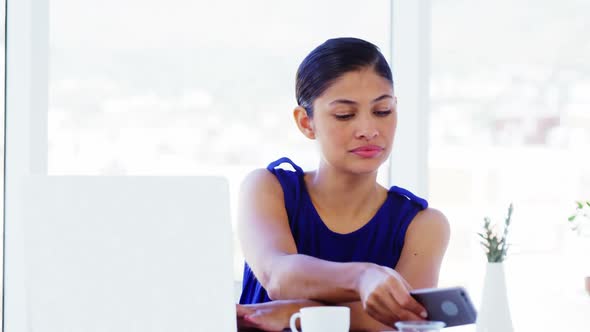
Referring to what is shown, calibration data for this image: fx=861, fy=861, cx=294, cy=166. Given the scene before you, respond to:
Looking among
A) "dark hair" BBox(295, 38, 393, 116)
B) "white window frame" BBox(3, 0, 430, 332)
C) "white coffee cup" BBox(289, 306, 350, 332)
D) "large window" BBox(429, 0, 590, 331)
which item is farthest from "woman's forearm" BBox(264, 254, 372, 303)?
"large window" BBox(429, 0, 590, 331)

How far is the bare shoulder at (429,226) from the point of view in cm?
235

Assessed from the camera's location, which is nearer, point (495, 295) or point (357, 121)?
point (495, 295)

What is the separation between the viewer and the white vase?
1.49 m

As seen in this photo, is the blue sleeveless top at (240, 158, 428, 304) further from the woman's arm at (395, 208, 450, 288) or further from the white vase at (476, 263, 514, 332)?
the white vase at (476, 263, 514, 332)

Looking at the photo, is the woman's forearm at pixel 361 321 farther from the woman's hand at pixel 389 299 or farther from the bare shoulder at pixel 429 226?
Answer: the bare shoulder at pixel 429 226

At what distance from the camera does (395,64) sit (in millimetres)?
3365

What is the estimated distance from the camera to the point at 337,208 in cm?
240

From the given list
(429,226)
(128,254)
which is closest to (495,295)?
(128,254)

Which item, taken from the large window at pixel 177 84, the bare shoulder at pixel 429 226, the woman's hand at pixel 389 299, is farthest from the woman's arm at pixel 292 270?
the large window at pixel 177 84

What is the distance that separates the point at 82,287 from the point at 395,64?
2.21 m

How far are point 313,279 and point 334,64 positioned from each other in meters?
0.59

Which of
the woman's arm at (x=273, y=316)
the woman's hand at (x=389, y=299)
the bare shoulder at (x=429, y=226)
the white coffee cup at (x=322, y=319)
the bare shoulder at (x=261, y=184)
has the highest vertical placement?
the bare shoulder at (x=261, y=184)

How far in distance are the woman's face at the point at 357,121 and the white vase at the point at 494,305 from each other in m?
0.70

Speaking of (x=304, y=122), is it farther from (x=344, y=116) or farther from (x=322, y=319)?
(x=322, y=319)
